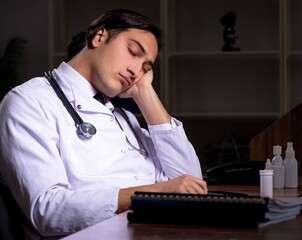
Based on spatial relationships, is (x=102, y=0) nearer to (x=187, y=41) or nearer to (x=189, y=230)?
(x=187, y=41)

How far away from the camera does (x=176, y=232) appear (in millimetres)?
1330

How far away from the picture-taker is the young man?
177 centimetres

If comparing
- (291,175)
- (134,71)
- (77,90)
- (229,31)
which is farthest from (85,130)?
(229,31)

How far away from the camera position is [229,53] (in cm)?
481

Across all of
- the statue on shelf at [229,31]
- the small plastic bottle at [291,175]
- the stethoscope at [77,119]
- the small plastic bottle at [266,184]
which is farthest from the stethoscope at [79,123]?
the statue on shelf at [229,31]

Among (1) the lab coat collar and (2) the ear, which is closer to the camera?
(1) the lab coat collar

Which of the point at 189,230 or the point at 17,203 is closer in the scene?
the point at 189,230

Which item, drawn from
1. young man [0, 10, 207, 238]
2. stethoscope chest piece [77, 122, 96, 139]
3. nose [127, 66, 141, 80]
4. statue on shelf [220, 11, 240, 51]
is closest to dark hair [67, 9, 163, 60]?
young man [0, 10, 207, 238]

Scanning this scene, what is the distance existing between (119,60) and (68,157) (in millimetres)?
383

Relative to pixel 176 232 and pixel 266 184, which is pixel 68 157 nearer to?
pixel 266 184

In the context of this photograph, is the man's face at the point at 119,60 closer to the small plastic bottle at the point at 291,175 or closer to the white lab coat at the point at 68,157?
the white lab coat at the point at 68,157

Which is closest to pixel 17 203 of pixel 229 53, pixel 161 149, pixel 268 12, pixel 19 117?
pixel 19 117

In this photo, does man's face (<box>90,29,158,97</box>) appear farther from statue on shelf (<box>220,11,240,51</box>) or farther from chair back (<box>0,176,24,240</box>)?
statue on shelf (<box>220,11,240,51</box>)

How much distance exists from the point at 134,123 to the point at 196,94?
2804 mm
